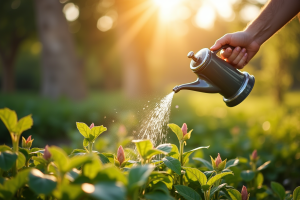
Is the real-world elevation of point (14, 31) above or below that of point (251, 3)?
above

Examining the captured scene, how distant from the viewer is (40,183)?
783 mm

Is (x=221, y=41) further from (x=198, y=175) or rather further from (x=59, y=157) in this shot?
(x=59, y=157)

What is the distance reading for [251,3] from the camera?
502 inches

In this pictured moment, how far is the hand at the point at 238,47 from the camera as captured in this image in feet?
6.03

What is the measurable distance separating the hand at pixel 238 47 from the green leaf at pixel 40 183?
57.7 inches

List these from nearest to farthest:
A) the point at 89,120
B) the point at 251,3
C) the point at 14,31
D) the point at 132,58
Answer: the point at 89,120
the point at 132,58
the point at 251,3
the point at 14,31

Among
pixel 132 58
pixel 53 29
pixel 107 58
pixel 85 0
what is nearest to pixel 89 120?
pixel 53 29

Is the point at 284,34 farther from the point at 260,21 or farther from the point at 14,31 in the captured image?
the point at 14,31

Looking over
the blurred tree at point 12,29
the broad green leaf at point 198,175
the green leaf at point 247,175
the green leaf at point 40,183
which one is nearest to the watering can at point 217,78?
the green leaf at point 247,175

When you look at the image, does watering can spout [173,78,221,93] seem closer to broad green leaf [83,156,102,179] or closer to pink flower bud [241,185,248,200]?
pink flower bud [241,185,248,200]

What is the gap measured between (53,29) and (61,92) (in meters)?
2.33

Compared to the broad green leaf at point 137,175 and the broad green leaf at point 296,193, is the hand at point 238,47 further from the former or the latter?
the broad green leaf at point 137,175

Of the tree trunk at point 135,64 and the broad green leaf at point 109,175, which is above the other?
the tree trunk at point 135,64

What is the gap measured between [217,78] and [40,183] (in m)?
1.38
